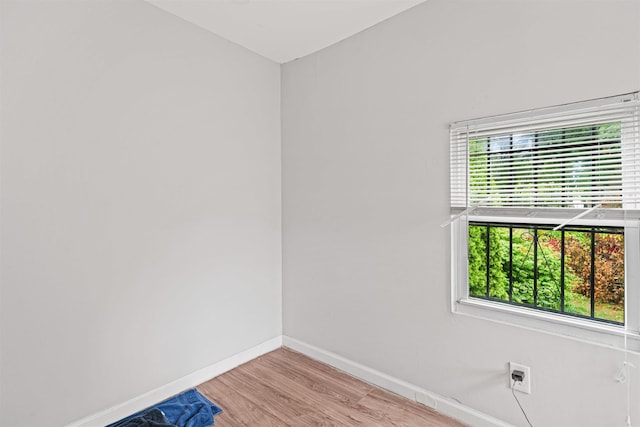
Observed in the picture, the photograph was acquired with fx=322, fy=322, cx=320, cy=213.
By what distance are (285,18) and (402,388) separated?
259cm

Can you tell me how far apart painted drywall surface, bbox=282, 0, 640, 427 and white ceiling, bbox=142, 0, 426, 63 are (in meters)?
0.10

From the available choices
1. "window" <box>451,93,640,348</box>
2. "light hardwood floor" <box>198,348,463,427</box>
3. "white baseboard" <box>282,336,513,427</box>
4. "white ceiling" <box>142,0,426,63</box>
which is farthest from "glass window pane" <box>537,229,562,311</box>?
"white ceiling" <box>142,0,426,63</box>

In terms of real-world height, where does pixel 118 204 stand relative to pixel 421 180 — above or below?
below

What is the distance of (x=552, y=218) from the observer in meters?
1.59

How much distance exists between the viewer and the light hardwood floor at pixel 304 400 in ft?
6.24

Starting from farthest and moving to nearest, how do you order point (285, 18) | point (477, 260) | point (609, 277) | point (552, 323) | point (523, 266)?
point (285, 18) → point (477, 260) → point (523, 266) → point (552, 323) → point (609, 277)

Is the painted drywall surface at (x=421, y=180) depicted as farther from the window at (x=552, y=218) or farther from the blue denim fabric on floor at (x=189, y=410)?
the blue denim fabric on floor at (x=189, y=410)

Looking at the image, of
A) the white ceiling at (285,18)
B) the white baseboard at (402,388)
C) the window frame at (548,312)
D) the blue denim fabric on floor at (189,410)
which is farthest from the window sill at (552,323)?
the white ceiling at (285,18)

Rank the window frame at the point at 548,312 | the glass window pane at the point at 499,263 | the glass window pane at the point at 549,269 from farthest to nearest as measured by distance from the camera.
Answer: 1. the glass window pane at the point at 499,263
2. the glass window pane at the point at 549,269
3. the window frame at the point at 548,312

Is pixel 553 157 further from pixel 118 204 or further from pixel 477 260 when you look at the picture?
pixel 118 204

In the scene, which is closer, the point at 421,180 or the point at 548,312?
the point at 548,312

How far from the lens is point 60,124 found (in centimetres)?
169

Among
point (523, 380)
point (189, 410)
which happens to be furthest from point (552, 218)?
point (189, 410)

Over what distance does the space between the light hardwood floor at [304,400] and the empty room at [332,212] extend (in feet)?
0.06
